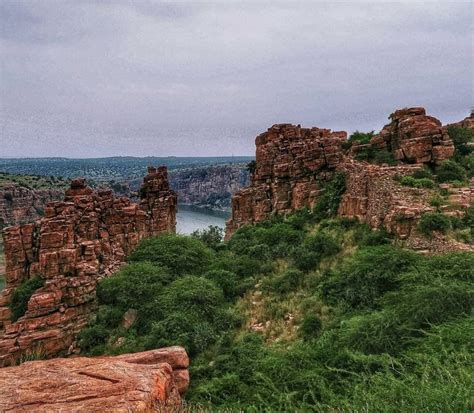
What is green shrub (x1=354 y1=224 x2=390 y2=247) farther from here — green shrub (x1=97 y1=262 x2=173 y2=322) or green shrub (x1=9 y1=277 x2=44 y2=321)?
green shrub (x1=9 y1=277 x2=44 y2=321)

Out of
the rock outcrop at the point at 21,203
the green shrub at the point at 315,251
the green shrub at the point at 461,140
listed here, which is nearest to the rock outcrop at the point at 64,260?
the green shrub at the point at 315,251

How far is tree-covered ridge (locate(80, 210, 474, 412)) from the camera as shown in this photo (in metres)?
9.16

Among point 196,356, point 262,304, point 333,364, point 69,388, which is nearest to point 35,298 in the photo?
point 196,356

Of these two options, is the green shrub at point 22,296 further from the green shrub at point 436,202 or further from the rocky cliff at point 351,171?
the green shrub at point 436,202

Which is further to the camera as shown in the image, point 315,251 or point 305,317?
point 315,251

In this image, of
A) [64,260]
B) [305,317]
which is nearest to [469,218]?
[305,317]

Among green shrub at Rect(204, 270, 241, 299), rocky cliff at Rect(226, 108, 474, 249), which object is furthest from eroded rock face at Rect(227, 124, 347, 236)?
A: green shrub at Rect(204, 270, 241, 299)

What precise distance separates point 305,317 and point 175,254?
1129 centimetres

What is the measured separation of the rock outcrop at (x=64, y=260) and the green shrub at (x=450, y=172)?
18394 millimetres

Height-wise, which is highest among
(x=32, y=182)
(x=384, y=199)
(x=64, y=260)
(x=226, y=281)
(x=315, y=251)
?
(x=384, y=199)

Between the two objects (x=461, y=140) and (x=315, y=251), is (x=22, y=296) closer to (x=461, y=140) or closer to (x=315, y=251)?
(x=315, y=251)

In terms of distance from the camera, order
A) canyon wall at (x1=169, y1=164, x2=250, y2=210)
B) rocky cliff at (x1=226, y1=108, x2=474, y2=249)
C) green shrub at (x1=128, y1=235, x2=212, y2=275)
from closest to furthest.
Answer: rocky cliff at (x1=226, y1=108, x2=474, y2=249)
green shrub at (x1=128, y1=235, x2=212, y2=275)
canyon wall at (x1=169, y1=164, x2=250, y2=210)

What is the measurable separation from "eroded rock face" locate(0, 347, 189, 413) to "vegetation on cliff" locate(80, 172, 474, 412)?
2.41 m

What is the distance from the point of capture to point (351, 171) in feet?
79.9
